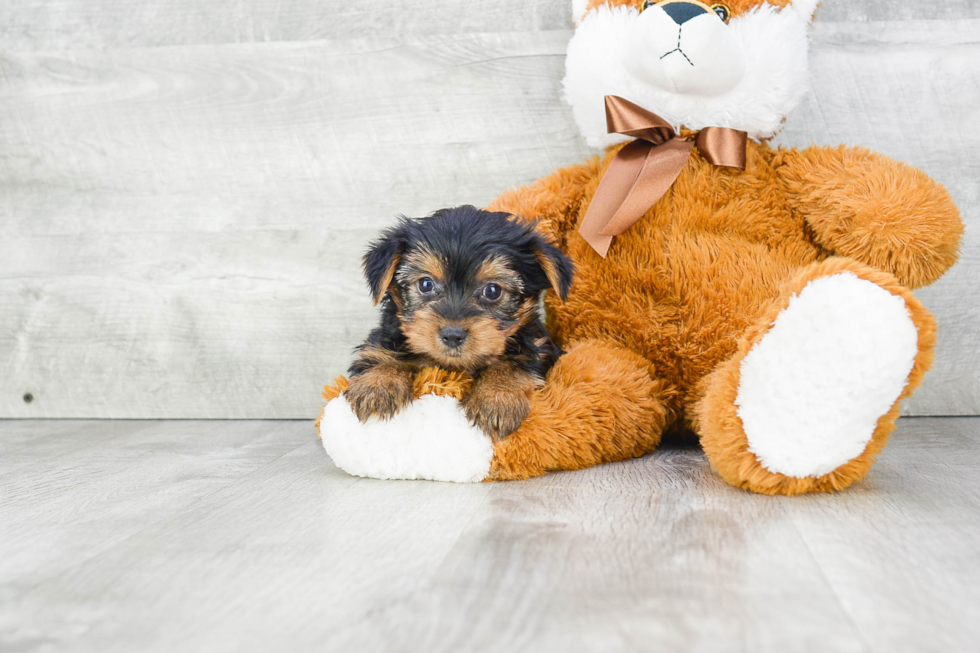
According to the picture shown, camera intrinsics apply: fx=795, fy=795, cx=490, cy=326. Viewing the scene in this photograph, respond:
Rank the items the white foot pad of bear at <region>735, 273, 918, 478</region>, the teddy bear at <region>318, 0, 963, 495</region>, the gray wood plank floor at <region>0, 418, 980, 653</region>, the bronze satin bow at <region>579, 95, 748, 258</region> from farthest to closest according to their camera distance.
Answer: the bronze satin bow at <region>579, 95, 748, 258</region> < the teddy bear at <region>318, 0, 963, 495</region> < the white foot pad of bear at <region>735, 273, 918, 478</region> < the gray wood plank floor at <region>0, 418, 980, 653</region>

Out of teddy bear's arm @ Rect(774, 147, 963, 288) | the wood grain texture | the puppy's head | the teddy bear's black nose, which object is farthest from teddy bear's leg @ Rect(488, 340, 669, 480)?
the wood grain texture

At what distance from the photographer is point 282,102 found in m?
2.71

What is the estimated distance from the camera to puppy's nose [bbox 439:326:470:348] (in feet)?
5.58

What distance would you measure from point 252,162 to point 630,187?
1374 millimetres

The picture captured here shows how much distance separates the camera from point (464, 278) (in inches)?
71.1

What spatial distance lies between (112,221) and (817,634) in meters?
2.62

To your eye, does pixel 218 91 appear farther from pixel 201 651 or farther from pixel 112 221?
pixel 201 651

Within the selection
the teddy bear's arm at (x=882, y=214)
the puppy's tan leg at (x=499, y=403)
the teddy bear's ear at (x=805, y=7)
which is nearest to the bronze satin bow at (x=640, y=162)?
the teddy bear's arm at (x=882, y=214)

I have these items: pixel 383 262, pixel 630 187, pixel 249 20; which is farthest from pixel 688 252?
pixel 249 20

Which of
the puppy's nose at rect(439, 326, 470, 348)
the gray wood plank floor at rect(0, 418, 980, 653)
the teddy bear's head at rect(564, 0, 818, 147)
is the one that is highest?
the teddy bear's head at rect(564, 0, 818, 147)

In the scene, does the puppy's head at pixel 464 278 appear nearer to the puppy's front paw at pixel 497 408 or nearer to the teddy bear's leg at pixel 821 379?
the puppy's front paw at pixel 497 408

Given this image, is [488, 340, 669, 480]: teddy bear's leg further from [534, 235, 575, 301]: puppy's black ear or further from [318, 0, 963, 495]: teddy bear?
[534, 235, 575, 301]: puppy's black ear

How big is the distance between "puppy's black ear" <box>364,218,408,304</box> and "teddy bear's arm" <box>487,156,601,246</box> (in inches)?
16.9

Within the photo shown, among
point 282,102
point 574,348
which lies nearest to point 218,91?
point 282,102
